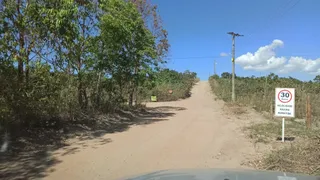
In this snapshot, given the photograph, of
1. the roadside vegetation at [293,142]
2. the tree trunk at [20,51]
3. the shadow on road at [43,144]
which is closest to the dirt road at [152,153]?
the shadow on road at [43,144]

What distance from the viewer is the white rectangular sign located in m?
11.9

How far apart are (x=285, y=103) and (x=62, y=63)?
849 cm

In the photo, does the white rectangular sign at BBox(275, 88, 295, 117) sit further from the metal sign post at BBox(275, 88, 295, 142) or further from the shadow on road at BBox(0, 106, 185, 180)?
the shadow on road at BBox(0, 106, 185, 180)

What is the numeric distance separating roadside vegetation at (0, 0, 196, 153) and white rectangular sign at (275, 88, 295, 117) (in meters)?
7.21

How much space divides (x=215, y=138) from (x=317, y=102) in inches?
411

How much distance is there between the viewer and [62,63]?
42.3 ft

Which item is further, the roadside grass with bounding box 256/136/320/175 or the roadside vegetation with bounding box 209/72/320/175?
the roadside vegetation with bounding box 209/72/320/175

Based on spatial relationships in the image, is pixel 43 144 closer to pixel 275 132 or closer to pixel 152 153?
pixel 152 153

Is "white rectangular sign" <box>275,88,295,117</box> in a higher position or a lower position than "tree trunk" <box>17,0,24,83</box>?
lower

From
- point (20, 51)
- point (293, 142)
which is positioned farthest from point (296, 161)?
point (20, 51)

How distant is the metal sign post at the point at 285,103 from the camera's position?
1195 cm

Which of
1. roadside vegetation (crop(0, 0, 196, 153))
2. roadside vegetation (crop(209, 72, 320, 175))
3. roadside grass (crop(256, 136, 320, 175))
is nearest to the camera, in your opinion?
roadside grass (crop(256, 136, 320, 175))

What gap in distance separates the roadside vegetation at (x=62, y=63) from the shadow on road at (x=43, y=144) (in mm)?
110

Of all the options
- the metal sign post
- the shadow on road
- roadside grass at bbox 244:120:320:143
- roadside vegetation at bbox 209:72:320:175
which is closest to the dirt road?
the shadow on road
